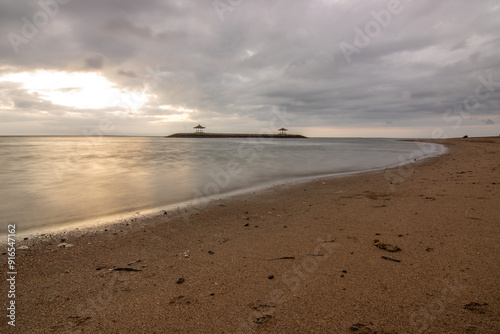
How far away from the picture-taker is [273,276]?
2.96 metres

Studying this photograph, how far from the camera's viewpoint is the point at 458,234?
3.86m

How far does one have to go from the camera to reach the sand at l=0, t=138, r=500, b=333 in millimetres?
2242

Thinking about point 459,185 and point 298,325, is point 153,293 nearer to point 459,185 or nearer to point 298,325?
point 298,325

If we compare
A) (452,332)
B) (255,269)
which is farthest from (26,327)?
(452,332)

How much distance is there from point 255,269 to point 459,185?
25.1 ft
